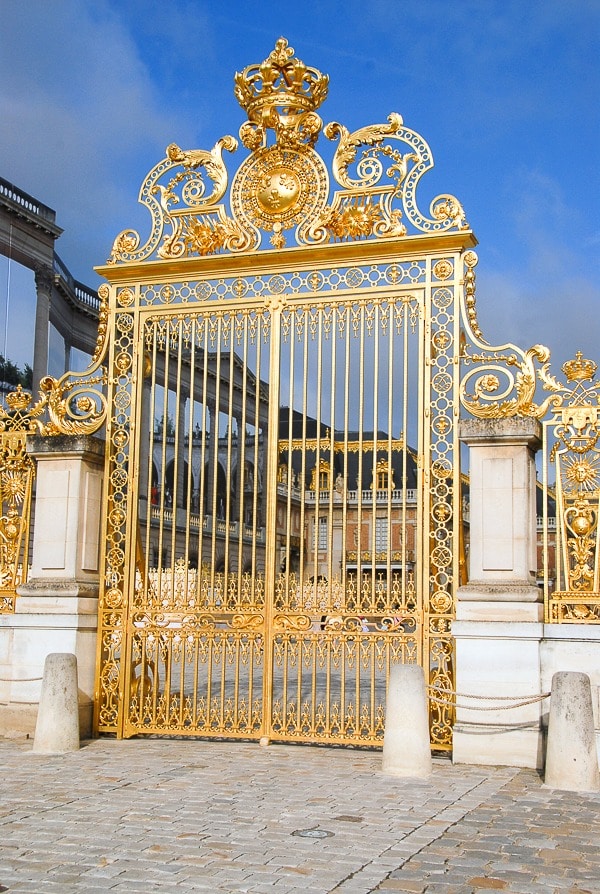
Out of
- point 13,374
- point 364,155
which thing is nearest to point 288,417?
point 364,155

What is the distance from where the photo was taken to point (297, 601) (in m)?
10.5

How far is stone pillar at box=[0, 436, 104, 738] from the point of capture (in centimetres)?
1096

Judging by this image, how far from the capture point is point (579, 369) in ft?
32.3

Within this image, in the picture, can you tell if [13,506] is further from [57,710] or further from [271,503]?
[271,503]

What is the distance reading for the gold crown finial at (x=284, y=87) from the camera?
11195 millimetres

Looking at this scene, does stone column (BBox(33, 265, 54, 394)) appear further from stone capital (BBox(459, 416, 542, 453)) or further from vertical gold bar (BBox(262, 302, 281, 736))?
stone capital (BBox(459, 416, 542, 453))

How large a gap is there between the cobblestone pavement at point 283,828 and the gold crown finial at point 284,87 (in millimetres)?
6533

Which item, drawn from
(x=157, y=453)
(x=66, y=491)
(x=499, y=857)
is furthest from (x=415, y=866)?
(x=157, y=453)

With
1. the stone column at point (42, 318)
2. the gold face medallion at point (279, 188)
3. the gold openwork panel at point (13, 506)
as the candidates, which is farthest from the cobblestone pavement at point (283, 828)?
the stone column at point (42, 318)

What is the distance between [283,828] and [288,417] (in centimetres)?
520

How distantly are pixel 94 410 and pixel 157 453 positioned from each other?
6608mm

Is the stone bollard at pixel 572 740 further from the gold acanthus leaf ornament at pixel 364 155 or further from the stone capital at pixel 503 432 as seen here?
the gold acanthus leaf ornament at pixel 364 155

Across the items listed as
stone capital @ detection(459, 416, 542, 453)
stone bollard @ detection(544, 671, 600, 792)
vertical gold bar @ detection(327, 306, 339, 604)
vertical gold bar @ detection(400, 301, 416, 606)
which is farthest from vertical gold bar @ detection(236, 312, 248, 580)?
stone bollard @ detection(544, 671, 600, 792)

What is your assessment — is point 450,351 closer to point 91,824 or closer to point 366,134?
point 366,134
